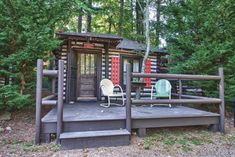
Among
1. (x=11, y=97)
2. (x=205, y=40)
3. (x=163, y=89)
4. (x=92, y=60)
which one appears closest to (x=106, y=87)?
(x=163, y=89)

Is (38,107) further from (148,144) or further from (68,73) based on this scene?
(68,73)

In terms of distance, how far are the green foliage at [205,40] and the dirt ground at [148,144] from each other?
254 cm

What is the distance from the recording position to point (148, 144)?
4340mm

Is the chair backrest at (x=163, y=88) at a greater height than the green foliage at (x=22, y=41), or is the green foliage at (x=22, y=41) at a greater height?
the green foliage at (x=22, y=41)

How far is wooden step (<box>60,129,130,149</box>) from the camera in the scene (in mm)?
3940

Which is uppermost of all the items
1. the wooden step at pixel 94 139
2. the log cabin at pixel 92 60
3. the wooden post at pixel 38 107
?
the log cabin at pixel 92 60

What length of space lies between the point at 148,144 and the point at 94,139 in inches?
41.8

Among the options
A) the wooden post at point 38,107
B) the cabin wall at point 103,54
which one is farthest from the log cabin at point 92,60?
the wooden post at point 38,107

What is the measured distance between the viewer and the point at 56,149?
154 inches

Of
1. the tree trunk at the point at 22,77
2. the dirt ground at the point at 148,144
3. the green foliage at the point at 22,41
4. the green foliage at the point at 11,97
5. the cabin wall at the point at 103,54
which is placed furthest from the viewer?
the cabin wall at the point at 103,54

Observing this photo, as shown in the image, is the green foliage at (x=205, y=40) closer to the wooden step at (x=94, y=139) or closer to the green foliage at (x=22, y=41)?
the wooden step at (x=94, y=139)

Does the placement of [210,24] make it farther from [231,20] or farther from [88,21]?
[88,21]

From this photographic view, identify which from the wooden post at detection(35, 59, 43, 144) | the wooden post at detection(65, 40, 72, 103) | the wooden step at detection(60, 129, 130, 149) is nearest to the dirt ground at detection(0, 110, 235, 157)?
the wooden step at detection(60, 129, 130, 149)

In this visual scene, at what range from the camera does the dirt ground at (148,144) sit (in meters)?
3.85
